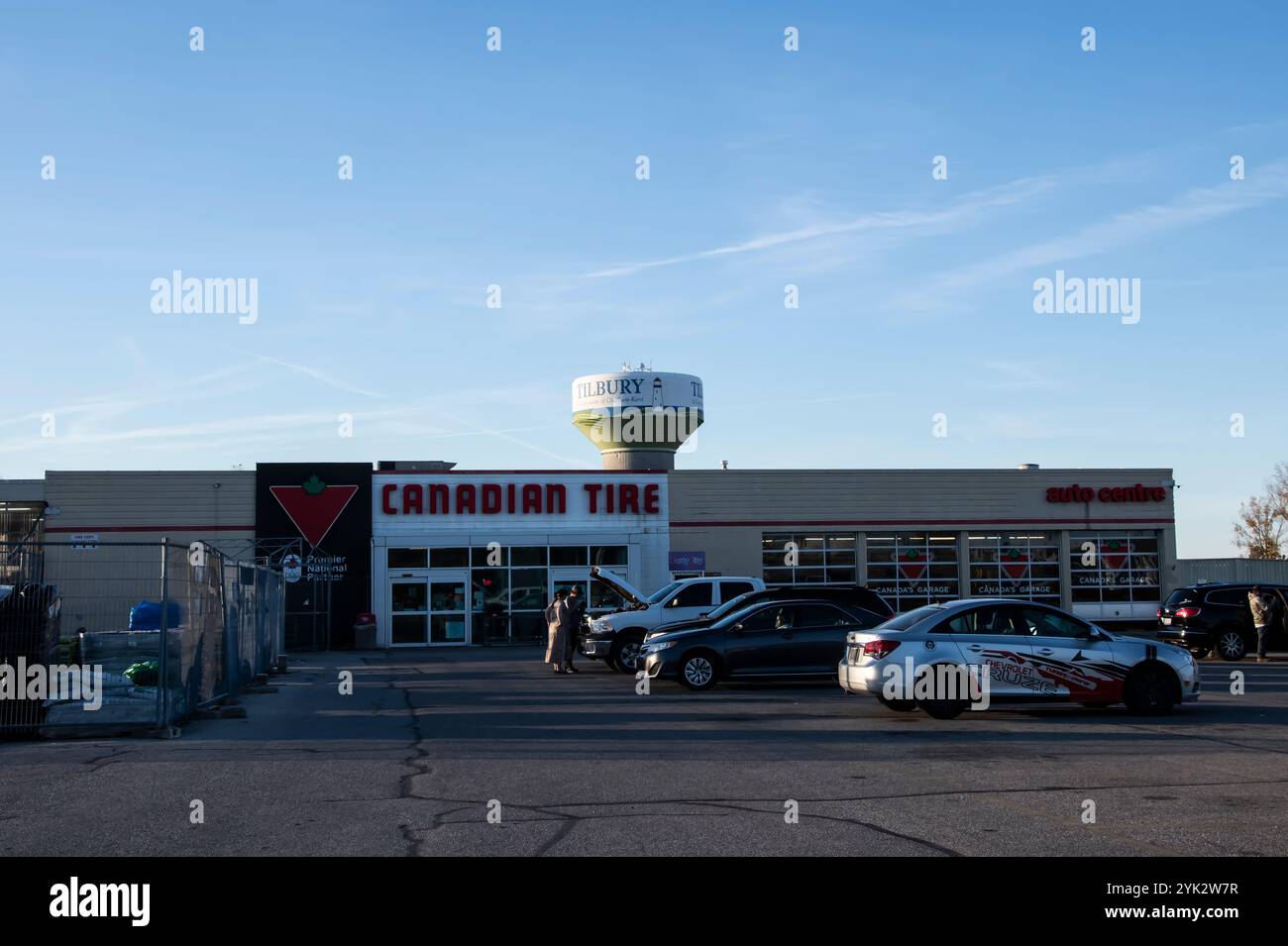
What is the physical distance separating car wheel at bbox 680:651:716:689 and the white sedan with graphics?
4227mm

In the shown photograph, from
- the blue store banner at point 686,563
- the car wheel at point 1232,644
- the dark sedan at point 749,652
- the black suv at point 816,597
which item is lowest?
the car wheel at point 1232,644

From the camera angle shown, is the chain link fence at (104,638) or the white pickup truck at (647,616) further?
the white pickup truck at (647,616)

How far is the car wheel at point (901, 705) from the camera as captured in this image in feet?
54.9

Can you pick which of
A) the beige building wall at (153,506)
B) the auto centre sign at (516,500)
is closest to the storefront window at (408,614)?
the auto centre sign at (516,500)

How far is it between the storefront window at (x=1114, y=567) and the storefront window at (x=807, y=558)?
782 cm

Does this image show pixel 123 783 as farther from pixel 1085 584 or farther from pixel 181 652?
pixel 1085 584

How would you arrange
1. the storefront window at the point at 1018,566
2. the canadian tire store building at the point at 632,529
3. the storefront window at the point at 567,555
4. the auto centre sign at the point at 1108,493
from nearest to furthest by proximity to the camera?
the canadian tire store building at the point at 632,529 < the storefront window at the point at 567,555 < the storefront window at the point at 1018,566 < the auto centre sign at the point at 1108,493

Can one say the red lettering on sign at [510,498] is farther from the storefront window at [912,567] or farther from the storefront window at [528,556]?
the storefront window at [912,567]

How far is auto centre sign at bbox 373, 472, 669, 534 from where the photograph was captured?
137ft

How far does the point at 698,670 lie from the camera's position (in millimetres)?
20875

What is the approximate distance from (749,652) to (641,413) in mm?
33961

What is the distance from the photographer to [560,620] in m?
26.4
